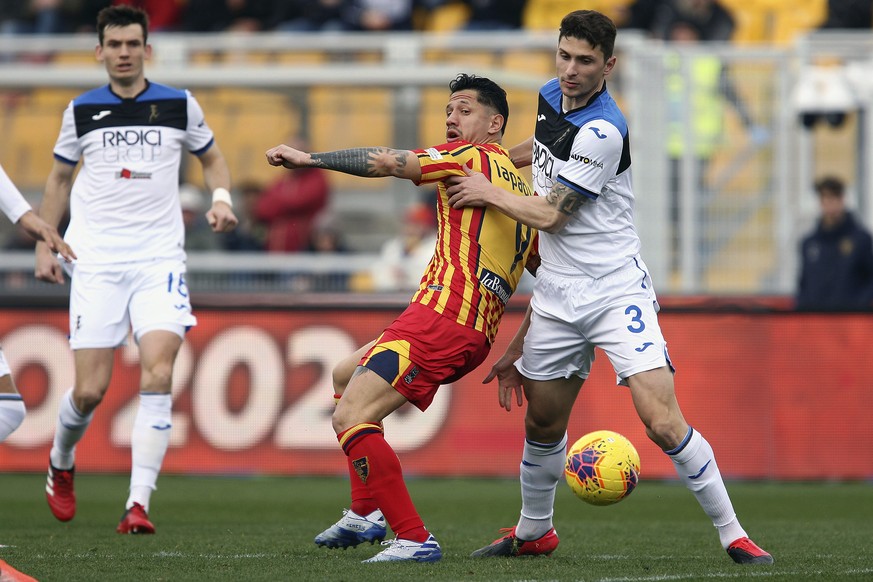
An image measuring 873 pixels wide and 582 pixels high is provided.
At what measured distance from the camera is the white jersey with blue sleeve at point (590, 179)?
6152mm

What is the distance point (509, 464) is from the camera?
11.2 metres

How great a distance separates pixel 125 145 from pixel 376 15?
869 cm

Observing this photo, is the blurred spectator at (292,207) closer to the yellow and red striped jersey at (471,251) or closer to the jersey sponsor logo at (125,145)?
the jersey sponsor logo at (125,145)

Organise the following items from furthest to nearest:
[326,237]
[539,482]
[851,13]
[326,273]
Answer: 1. [851,13]
2. [326,237]
3. [326,273]
4. [539,482]

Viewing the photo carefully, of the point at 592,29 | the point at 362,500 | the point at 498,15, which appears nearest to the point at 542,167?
the point at 592,29

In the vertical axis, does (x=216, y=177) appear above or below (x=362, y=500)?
above

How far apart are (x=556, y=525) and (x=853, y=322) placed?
3928 millimetres

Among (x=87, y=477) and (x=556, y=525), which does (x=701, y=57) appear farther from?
(x=87, y=477)

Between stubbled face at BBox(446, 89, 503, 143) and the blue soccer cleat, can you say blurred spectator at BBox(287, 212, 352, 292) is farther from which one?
stubbled face at BBox(446, 89, 503, 143)

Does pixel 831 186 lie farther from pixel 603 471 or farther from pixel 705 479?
pixel 705 479

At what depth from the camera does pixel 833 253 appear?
1207 cm

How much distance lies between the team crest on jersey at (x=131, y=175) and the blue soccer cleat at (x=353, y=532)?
253cm

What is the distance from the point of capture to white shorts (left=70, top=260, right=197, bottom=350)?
7895 mm

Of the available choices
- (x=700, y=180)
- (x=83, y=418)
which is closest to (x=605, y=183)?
(x=83, y=418)
